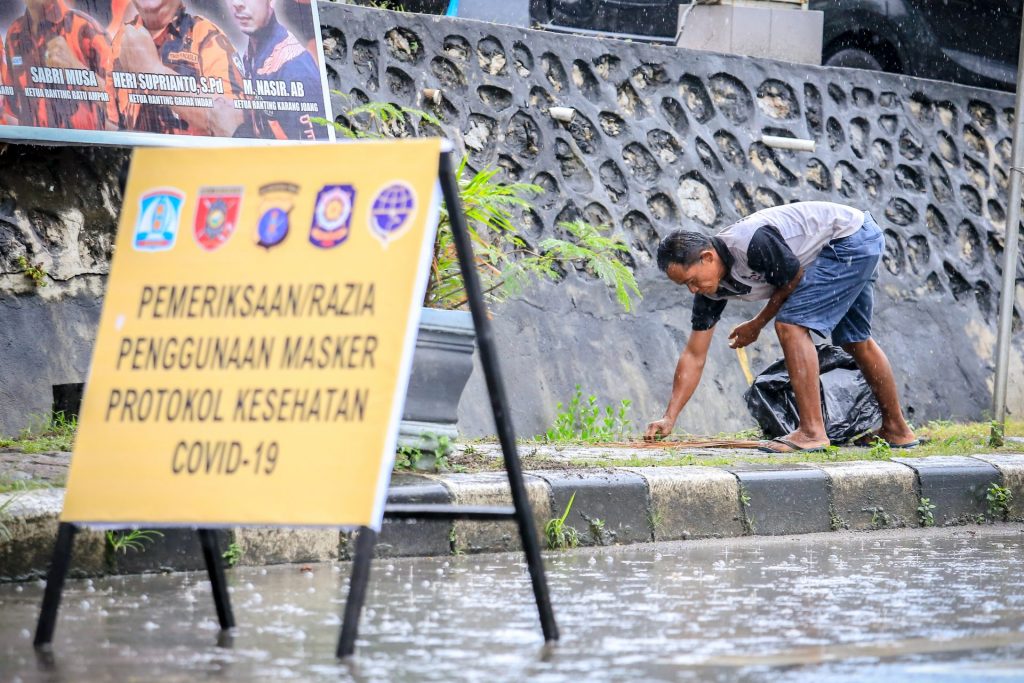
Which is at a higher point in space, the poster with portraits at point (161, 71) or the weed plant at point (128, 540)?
the poster with portraits at point (161, 71)

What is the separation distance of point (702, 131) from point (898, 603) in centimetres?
584

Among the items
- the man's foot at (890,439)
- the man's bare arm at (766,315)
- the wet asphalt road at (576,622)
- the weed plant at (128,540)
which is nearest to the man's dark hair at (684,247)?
the man's bare arm at (766,315)

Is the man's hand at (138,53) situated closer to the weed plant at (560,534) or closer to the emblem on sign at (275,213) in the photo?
the weed plant at (560,534)

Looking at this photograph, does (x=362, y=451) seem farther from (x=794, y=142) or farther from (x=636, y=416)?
(x=794, y=142)

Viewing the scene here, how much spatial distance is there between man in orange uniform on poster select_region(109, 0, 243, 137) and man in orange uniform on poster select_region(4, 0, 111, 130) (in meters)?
0.08

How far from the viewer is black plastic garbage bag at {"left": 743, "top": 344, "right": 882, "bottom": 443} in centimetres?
696

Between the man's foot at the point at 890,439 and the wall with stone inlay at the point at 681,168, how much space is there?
4.96 feet

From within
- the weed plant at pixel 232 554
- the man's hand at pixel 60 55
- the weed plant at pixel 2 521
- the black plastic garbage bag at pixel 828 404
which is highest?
the man's hand at pixel 60 55

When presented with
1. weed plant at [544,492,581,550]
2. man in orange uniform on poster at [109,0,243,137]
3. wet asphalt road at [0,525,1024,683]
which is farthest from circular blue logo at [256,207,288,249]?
man in orange uniform on poster at [109,0,243,137]

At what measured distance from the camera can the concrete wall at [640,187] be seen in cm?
651

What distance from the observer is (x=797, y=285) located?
6422 millimetres

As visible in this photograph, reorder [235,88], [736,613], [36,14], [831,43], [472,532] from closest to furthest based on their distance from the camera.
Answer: [736,613] < [472,532] < [36,14] < [235,88] < [831,43]

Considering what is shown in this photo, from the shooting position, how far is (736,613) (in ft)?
11.6

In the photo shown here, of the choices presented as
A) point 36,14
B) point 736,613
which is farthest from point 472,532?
point 36,14
